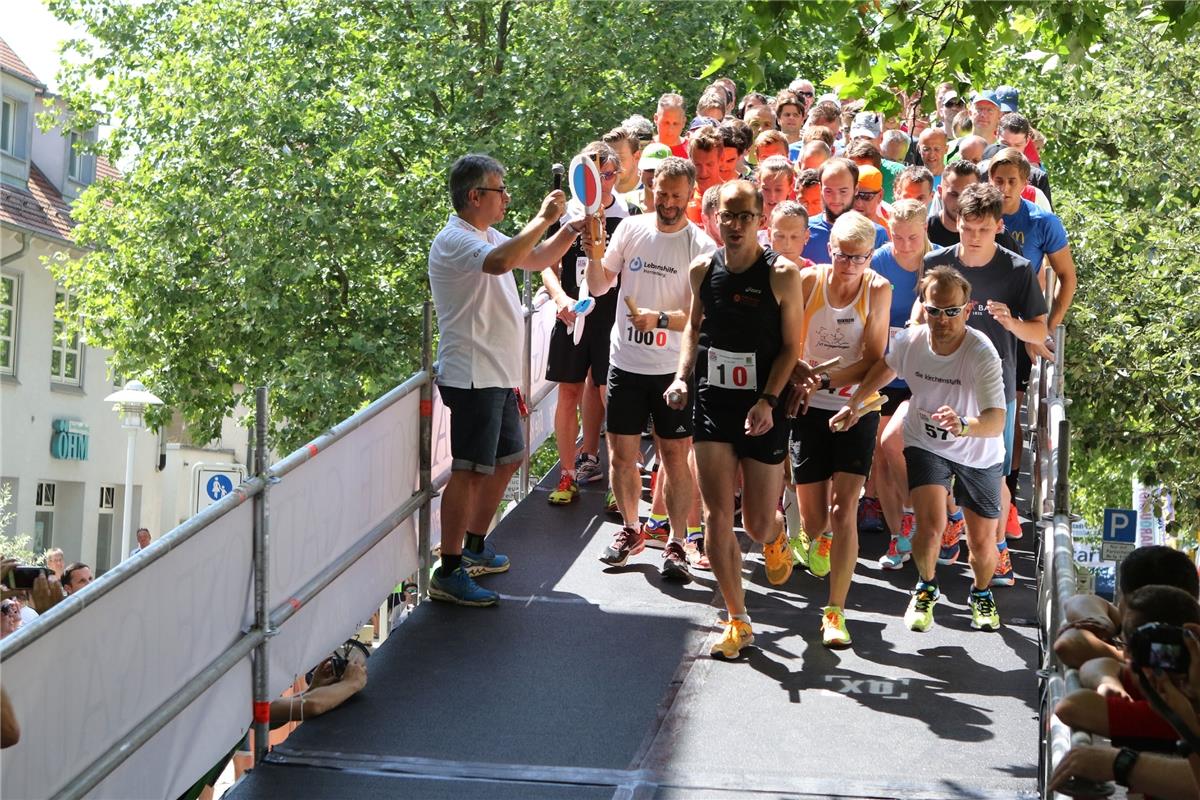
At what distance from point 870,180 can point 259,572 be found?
555 centimetres

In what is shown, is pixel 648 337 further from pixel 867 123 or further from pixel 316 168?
pixel 316 168

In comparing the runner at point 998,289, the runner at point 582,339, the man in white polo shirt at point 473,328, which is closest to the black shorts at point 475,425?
the man in white polo shirt at point 473,328

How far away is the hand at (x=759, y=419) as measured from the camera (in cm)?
772

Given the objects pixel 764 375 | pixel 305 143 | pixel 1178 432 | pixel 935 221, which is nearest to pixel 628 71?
pixel 305 143

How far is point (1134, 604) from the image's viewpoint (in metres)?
4.53

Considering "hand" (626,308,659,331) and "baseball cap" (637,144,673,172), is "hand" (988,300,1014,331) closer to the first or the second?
"hand" (626,308,659,331)

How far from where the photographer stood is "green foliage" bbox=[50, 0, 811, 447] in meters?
23.8

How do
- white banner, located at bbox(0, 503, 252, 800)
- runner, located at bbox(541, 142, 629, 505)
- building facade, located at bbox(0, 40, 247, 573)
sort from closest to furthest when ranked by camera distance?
white banner, located at bbox(0, 503, 252, 800) → runner, located at bbox(541, 142, 629, 505) → building facade, located at bbox(0, 40, 247, 573)

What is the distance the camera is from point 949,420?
25.5 feet

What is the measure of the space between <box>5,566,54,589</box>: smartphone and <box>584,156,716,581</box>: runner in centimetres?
337

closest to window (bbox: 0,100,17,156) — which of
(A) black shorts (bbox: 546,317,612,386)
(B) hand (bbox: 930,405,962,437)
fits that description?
(A) black shorts (bbox: 546,317,612,386)

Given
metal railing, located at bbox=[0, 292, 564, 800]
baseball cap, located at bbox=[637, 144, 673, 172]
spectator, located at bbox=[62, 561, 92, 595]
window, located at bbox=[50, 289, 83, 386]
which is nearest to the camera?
metal railing, located at bbox=[0, 292, 564, 800]

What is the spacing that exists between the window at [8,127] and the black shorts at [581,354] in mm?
27847

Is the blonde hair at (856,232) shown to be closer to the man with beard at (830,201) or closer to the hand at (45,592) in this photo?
the man with beard at (830,201)
